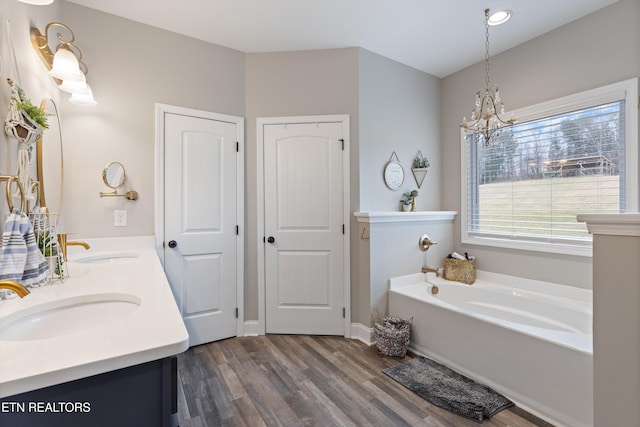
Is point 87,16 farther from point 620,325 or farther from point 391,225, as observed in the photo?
point 620,325

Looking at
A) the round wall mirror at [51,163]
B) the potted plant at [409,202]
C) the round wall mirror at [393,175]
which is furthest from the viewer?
the potted plant at [409,202]

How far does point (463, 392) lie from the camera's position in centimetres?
191

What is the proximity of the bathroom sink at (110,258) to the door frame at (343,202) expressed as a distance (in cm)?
105

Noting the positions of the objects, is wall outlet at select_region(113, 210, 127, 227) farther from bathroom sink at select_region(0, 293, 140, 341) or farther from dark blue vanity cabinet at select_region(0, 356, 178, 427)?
dark blue vanity cabinet at select_region(0, 356, 178, 427)

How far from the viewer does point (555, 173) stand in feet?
8.34

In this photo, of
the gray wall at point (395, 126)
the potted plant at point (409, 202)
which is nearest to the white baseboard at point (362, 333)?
the gray wall at point (395, 126)

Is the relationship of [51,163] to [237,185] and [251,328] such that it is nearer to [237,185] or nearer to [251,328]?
[237,185]

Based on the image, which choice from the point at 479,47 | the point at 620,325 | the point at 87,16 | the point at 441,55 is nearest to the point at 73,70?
the point at 87,16

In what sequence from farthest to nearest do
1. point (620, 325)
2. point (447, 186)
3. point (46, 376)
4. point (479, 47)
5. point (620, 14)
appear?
point (447, 186), point (479, 47), point (620, 14), point (620, 325), point (46, 376)

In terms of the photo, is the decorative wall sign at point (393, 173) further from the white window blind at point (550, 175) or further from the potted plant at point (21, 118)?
the potted plant at point (21, 118)

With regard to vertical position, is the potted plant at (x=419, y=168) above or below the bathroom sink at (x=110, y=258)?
above

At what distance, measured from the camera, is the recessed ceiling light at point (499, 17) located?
229cm

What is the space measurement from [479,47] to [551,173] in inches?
52.9

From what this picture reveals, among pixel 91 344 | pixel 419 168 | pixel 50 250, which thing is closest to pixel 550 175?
pixel 419 168
